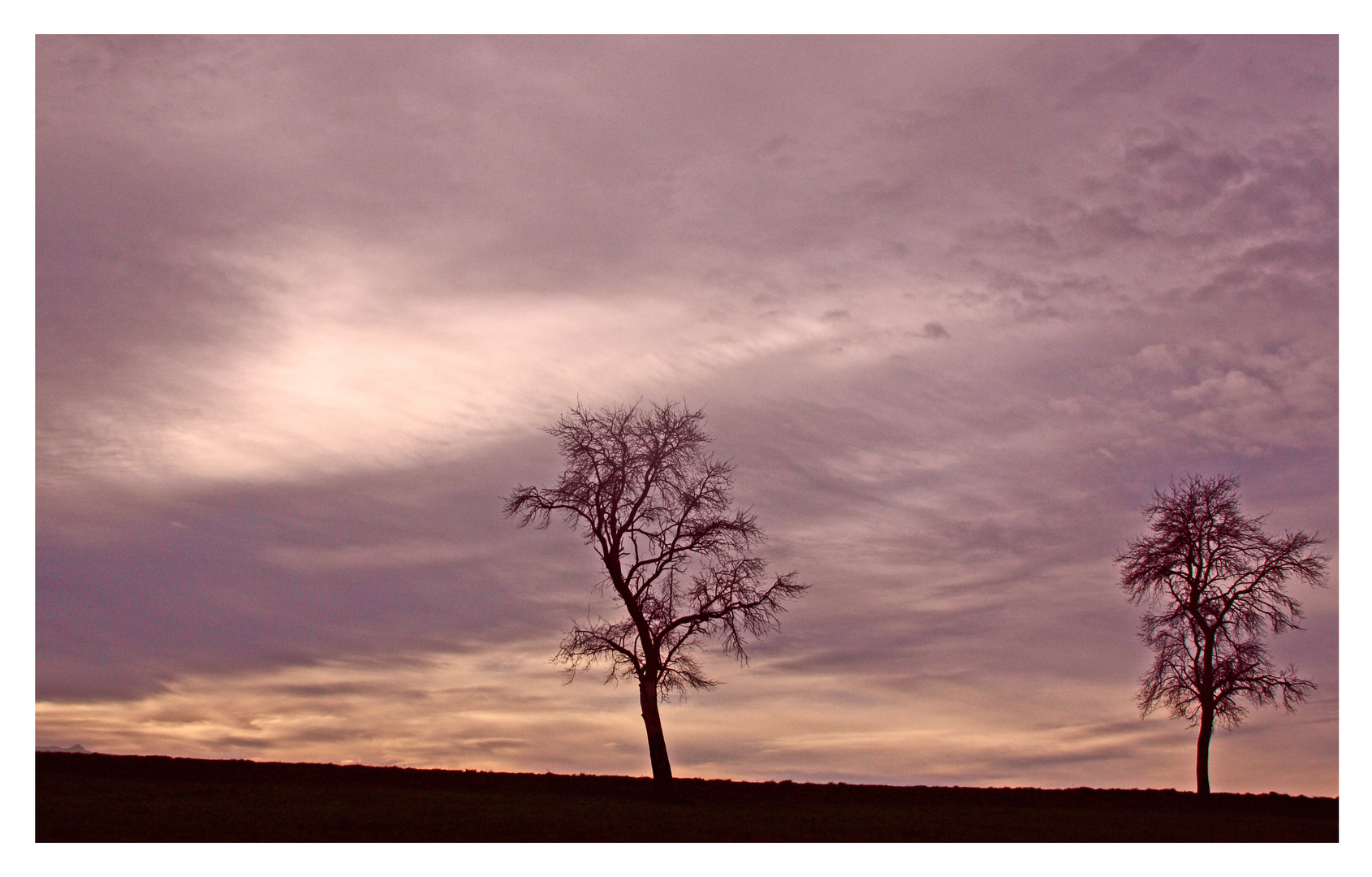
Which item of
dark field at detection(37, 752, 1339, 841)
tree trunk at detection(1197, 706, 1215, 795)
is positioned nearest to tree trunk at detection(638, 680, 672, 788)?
dark field at detection(37, 752, 1339, 841)

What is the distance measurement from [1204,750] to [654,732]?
20228 mm

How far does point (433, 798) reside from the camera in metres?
31.3

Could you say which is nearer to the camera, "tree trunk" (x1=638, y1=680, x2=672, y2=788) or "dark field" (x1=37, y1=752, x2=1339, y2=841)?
"dark field" (x1=37, y1=752, x2=1339, y2=841)

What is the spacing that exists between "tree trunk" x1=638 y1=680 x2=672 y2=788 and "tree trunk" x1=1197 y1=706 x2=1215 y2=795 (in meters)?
19.4

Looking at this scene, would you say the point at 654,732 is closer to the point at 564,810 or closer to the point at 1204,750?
the point at 564,810

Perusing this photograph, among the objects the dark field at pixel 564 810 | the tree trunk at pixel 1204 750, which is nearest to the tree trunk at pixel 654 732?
the dark field at pixel 564 810

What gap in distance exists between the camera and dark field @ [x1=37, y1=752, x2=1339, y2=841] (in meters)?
26.0

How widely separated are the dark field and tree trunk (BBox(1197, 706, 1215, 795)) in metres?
0.63

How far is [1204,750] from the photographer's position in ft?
129

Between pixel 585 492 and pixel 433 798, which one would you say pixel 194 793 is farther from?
pixel 585 492

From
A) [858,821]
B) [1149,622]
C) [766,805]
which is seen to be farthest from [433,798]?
[1149,622]

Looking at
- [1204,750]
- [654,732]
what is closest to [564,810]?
[654,732]

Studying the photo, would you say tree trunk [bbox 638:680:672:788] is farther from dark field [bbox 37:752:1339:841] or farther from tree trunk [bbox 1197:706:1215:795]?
tree trunk [bbox 1197:706:1215:795]

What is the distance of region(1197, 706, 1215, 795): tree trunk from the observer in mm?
38844
